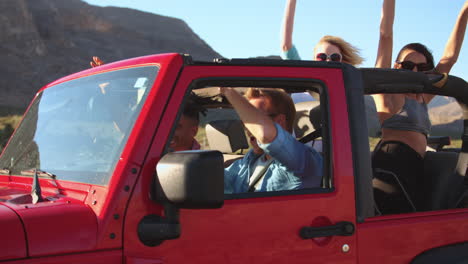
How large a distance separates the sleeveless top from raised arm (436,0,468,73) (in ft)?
1.90

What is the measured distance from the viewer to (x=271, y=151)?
2.42 meters

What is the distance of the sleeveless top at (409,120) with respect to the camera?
11.0 feet

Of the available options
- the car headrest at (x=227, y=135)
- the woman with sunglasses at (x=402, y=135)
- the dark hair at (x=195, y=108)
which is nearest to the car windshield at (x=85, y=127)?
the dark hair at (x=195, y=108)

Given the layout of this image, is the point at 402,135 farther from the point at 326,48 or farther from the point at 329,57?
the point at 326,48

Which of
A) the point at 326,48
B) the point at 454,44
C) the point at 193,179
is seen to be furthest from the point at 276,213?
the point at 454,44

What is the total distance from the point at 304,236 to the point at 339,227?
0.17m

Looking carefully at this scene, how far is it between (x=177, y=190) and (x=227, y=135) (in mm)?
1977

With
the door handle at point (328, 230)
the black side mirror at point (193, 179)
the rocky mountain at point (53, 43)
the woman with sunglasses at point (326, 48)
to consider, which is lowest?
the door handle at point (328, 230)

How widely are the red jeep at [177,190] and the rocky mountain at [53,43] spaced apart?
5754 centimetres

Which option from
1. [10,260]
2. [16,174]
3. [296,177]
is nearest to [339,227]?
[296,177]

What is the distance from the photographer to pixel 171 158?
185cm

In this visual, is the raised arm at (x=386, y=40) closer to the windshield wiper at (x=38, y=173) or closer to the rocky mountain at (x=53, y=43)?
the windshield wiper at (x=38, y=173)

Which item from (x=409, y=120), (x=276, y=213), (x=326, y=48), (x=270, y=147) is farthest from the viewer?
(x=326, y=48)

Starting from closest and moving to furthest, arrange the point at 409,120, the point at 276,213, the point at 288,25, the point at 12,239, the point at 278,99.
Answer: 1. the point at 12,239
2. the point at 276,213
3. the point at 278,99
4. the point at 409,120
5. the point at 288,25
